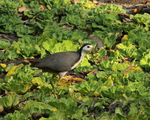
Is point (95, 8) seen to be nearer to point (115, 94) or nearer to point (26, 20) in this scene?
point (26, 20)

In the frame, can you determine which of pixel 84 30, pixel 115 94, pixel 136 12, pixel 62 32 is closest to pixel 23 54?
pixel 62 32

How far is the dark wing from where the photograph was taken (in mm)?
7207

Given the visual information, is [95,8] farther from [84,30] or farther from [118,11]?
[84,30]

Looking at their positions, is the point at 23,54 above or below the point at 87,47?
below

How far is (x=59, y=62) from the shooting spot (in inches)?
284

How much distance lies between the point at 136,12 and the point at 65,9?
5.48 ft

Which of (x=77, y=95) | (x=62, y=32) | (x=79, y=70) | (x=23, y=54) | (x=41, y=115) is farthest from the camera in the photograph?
(x=62, y=32)

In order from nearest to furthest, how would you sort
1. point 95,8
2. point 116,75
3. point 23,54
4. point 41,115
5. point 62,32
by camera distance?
point 41,115, point 116,75, point 23,54, point 62,32, point 95,8

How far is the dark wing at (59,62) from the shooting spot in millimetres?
7207

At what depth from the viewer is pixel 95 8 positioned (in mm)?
11414

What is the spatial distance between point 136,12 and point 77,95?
509 cm

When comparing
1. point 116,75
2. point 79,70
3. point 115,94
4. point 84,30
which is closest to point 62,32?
point 84,30

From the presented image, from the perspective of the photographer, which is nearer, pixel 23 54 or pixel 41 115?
pixel 41 115

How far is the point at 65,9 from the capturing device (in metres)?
11.0
